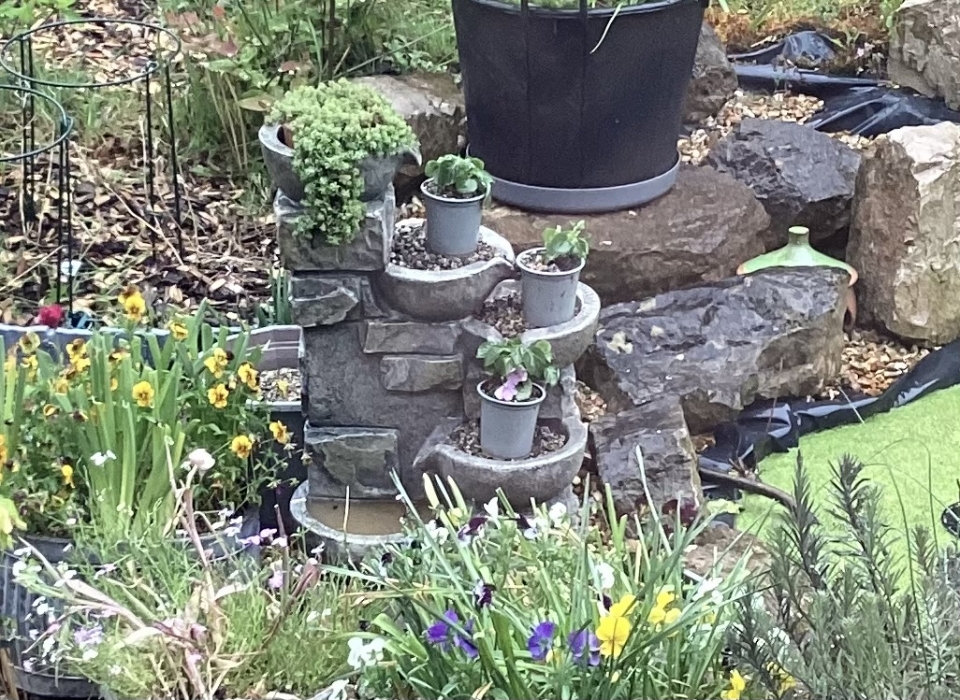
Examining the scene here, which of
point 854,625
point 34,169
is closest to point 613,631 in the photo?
point 854,625

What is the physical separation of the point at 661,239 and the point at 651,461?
0.96 metres

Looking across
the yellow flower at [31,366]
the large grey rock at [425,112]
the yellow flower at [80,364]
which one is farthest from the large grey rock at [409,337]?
the large grey rock at [425,112]

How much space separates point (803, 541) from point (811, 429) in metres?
1.99

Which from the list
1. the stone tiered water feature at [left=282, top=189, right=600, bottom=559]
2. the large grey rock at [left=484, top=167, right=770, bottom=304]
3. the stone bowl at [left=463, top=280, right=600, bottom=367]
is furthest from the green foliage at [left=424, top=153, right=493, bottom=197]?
the large grey rock at [left=484, top=167, right=770, bottom=304]

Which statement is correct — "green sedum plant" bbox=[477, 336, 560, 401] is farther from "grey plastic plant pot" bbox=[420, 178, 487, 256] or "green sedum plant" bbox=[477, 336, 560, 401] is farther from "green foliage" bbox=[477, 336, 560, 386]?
"grey plastic plant pot" bbox=[420, 178, 487, 256]

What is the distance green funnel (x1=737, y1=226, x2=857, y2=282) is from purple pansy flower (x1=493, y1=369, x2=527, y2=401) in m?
1.43

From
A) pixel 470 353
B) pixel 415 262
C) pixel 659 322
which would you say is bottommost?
pixel 659 322

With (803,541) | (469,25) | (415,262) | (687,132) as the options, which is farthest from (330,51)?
(803,541)

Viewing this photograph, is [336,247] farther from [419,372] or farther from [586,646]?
[586,646]

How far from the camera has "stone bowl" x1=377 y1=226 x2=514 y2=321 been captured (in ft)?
8.52

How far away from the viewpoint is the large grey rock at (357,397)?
8.80ft

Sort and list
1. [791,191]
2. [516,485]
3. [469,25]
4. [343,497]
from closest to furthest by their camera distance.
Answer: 1. [516,485]
2. [343,497]
3. [469,25]
4. [791,191]

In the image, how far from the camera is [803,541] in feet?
5.25

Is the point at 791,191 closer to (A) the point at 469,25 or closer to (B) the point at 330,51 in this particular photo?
(A) the point at 469,25
